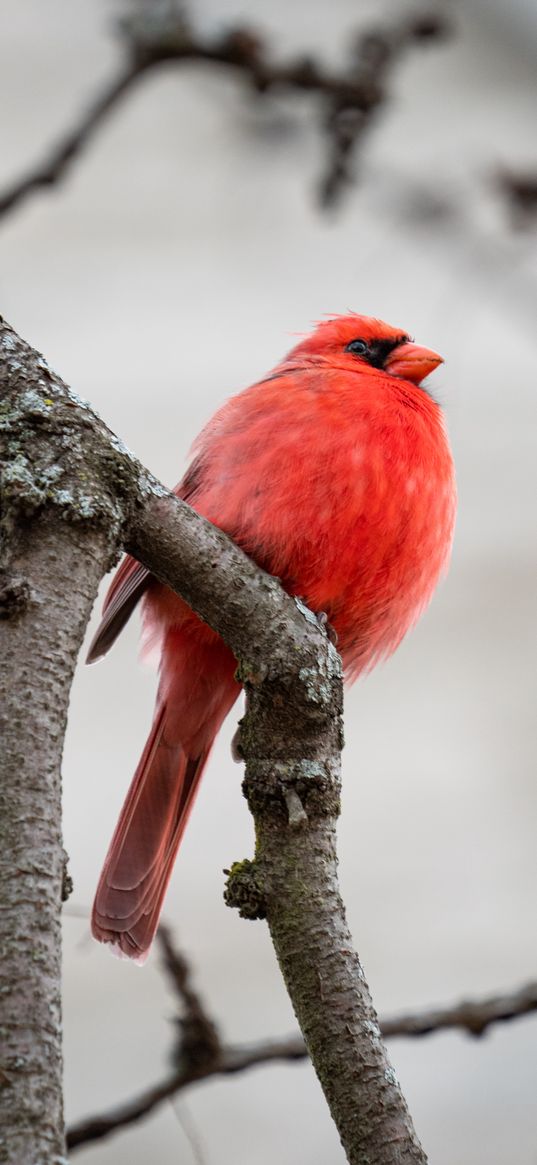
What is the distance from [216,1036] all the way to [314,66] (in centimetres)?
223

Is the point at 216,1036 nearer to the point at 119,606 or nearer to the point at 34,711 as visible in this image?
the point at 119,606

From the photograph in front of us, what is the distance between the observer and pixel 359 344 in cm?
349

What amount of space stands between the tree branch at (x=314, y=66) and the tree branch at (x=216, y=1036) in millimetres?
1857

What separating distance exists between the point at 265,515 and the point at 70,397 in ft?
2.93

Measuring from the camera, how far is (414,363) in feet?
11.1

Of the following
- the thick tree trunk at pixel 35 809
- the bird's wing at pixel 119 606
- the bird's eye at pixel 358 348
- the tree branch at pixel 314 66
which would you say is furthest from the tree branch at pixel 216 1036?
the tree branch at pixel 314 66

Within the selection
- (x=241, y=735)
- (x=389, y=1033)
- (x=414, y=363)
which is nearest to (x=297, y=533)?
(x=241, y=735)

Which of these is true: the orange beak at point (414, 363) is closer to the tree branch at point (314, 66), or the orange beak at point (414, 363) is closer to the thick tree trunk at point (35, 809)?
the tree branch at point (314, 66)

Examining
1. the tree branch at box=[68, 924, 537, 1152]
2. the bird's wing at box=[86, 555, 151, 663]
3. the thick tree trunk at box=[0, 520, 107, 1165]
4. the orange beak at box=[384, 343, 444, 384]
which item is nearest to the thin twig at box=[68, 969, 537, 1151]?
the tree branch at box=[68, 924, 537, 1152]

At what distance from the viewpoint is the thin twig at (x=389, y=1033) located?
2.54 metres

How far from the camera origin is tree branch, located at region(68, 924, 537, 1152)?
2.46 meters

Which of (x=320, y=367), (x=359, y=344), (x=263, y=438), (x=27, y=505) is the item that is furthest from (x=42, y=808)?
(x=359, y=344)

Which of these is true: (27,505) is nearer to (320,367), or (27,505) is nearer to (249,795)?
(249,795)

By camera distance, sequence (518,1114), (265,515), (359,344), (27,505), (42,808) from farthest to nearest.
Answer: (518,1114) → (359,344) → (265,515) → (27,505) → (42,808)
